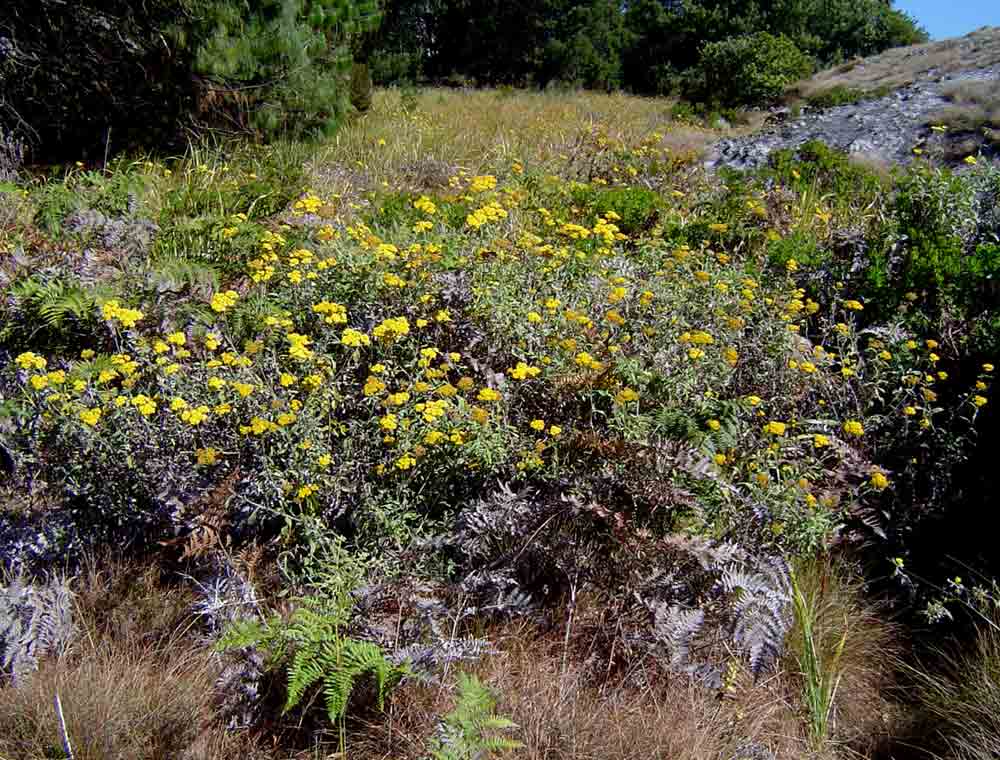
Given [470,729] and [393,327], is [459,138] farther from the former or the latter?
[470,729]

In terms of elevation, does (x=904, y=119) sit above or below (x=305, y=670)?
above

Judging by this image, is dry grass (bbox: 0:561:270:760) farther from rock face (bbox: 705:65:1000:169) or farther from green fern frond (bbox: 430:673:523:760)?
rock face (bbox: 705:65:1000:169)

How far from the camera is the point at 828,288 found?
435 cm

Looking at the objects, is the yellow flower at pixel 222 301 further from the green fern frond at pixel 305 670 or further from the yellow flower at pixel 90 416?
the green fern frond at pixel 305 670

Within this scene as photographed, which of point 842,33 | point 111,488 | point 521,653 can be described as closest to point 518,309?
point 521,653

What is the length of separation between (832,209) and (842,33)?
24040 mm

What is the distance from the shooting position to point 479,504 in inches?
106

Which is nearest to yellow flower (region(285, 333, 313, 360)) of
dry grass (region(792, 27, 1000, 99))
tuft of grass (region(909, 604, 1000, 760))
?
tuft of grass (region(909, 604, 1000, 760))

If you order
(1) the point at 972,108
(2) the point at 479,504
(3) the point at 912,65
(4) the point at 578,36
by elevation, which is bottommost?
(2) the point at 479,504

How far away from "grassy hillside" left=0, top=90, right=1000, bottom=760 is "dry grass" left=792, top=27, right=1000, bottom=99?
414 inches

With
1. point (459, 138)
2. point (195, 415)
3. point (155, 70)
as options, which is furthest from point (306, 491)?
point (459, 138)

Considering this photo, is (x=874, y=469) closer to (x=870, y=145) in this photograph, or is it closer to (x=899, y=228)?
(x=899, y=228)

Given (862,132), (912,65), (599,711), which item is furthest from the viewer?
(912,65)

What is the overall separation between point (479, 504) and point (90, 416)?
4.29 feet
